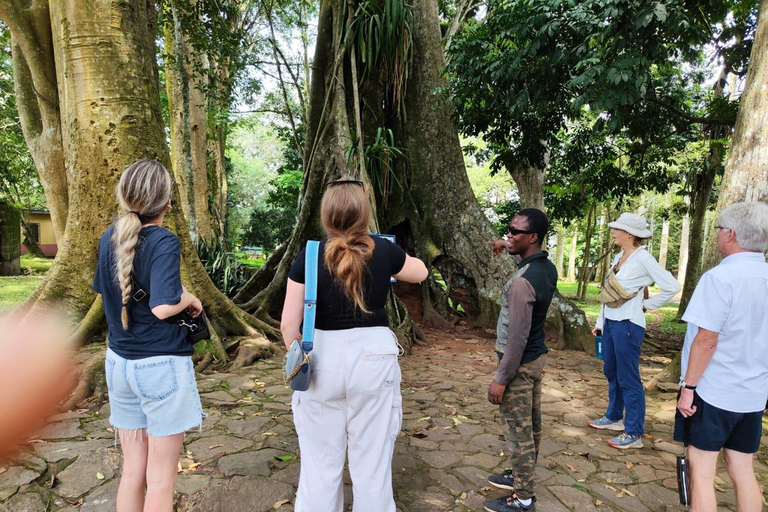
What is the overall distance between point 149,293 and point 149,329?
0.48 ft

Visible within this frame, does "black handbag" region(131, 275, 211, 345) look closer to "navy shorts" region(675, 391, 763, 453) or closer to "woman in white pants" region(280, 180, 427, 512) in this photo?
"woman in white pants" region(280, 180, 427, 512)

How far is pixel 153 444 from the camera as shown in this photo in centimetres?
189

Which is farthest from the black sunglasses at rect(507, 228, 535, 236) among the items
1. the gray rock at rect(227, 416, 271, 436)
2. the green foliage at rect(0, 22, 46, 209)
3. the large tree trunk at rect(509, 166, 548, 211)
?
the green foliage at rect(0, 22, 46, 209)

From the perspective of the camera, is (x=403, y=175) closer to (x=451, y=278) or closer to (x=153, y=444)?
(x=451, y=278)

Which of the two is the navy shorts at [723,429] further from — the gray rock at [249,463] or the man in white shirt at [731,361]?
the gray rock at [249,463]

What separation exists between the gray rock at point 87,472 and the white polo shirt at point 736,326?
3.23 metres

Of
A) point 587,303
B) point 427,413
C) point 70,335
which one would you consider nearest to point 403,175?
point 427,413

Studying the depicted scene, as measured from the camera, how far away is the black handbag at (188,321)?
6.05 ft

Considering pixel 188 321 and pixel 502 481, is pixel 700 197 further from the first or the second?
pixel 188 321

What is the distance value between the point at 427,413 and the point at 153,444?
8.22ft

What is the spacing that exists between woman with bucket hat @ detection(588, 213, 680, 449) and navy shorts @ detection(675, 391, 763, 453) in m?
1.18

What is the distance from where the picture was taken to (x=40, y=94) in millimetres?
5129

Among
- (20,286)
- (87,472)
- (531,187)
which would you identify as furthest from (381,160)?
(20,286)

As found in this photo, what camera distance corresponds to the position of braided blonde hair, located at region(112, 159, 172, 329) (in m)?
1.79
